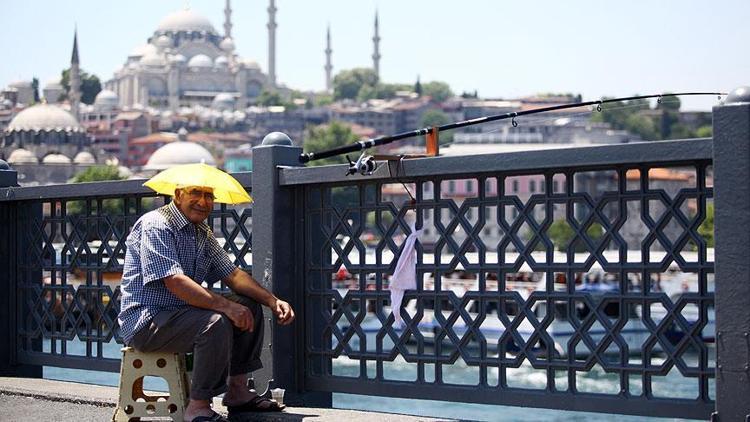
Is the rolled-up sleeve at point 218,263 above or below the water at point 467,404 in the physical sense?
above

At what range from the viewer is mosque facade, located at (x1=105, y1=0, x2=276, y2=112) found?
5812 inches

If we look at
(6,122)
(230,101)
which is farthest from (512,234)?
(230,101)

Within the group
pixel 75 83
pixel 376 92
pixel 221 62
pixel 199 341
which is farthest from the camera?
pixel 376 92

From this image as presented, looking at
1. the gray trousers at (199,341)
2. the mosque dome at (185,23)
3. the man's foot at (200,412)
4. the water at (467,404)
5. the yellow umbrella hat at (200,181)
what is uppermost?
A: the mosque dome at (185,23)

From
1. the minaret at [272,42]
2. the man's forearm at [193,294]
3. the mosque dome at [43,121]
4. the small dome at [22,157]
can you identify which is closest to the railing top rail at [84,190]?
the man's forearm at [193,294]

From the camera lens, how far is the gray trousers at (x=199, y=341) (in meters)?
4.04

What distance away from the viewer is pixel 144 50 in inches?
6088

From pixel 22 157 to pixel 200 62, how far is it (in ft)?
143

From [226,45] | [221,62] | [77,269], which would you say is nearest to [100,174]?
[221,62]

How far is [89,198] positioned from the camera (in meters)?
5.55

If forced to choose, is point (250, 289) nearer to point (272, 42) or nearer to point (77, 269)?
point (77, 269)

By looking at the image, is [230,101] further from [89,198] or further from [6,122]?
[89,198]

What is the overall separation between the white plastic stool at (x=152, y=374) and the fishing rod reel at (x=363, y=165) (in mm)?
750

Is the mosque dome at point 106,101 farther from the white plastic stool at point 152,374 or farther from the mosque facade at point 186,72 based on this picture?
the white plastic stool at point 152,374
